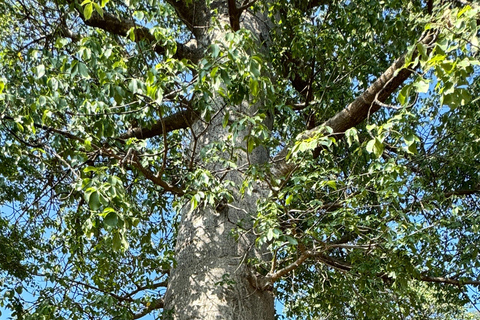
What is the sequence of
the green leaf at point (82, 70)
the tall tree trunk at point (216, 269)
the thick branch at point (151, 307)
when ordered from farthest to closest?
the thick branch at point (151, 307) < the tall tree trunk at point (216, 269) < the green leaf at point (82, 70)

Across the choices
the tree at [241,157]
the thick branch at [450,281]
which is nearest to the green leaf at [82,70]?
the tree at [241,157]

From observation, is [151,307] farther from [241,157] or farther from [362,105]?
[362,105]

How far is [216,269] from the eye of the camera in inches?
108

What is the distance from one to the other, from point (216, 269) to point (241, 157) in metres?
0.81

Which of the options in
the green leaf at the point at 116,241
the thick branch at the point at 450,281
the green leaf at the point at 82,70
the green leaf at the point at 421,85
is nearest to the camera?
the green leaf at the point at 421,85

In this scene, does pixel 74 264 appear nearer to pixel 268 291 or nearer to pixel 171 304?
pixel 171 304

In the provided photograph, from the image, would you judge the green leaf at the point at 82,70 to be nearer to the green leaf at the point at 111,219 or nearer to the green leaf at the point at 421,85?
the green leaf at the point at 111,219

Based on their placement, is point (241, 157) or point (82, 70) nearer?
point (82, 70)

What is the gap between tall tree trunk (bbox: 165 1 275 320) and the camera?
2613mm

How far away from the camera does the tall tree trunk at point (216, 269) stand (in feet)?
8.57

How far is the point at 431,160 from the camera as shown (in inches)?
152

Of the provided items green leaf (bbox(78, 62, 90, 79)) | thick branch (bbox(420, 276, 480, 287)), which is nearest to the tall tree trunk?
green leaf (bbox(78, 62, 90, 79))

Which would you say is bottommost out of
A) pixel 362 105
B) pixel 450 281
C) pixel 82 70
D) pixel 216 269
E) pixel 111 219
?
pixel 111 219

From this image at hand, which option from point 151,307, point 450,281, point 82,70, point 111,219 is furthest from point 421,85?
point 450,281
